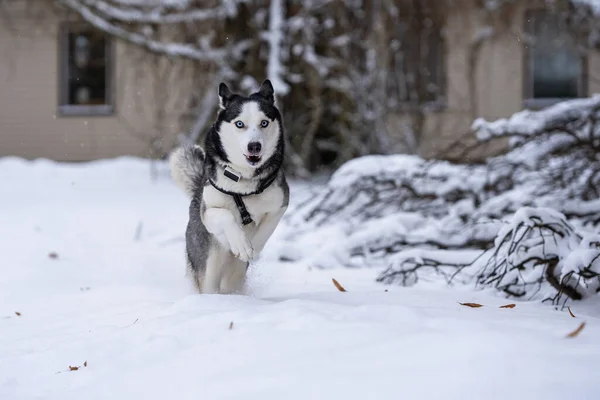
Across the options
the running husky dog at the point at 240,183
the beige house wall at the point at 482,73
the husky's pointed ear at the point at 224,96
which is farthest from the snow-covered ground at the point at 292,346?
the beige house wall at the point at 482,73

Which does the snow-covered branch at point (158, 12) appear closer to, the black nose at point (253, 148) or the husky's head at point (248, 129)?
the husky's head at point (248, 129)

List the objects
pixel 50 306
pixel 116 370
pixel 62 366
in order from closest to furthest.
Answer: pixel 116 370
pixel 62 366
pixel 50 306

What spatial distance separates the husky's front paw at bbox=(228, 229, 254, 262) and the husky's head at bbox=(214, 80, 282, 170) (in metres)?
0.32

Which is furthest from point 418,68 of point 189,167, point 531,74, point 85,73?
point 189,167

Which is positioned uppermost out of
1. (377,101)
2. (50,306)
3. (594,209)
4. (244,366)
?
(377,101)

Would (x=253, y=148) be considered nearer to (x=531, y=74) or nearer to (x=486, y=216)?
(x=486, y=216)

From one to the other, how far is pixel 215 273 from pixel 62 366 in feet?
3.84

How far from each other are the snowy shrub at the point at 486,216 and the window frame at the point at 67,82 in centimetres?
689

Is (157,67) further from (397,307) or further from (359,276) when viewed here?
(397,307)

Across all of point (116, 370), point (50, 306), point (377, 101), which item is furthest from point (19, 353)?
point (377, 101)

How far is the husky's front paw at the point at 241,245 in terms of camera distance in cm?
322

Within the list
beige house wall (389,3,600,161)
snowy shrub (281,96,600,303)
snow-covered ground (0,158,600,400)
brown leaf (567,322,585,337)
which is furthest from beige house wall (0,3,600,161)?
brown leaf (567,322,585,337)

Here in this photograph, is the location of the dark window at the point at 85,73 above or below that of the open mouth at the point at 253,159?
above

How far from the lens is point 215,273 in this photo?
354 centimetres
